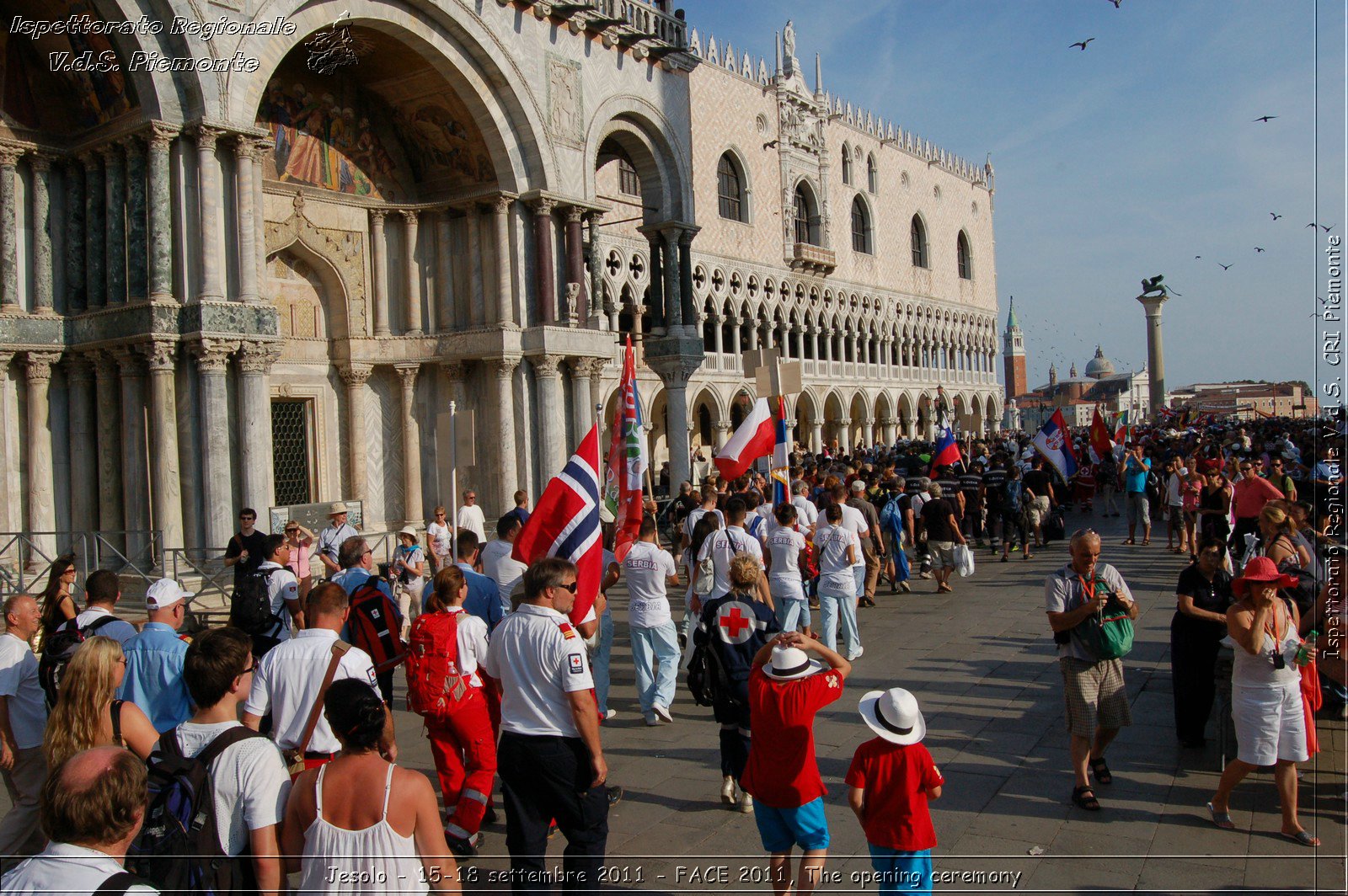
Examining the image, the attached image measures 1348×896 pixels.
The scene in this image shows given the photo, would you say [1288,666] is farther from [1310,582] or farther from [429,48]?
[429,48]

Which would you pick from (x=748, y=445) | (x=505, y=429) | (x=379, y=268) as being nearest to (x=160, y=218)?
(x=379, y=268)

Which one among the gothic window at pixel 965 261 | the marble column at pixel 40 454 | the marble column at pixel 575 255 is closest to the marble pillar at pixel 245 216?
the marble column at pixel 40 454

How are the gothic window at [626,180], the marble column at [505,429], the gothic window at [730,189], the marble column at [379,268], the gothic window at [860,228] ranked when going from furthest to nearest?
the gothic window at [860,228] < the gothic window at [730,189] < the gothic window at [626,180] < the marble column at [379,268] < the marble column at [505,429]

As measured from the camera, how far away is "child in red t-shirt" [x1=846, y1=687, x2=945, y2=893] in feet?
12.9

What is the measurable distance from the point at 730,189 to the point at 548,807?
33.5 meters

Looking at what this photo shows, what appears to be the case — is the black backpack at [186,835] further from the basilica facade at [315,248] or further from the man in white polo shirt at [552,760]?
the basilica facade at [315,248]

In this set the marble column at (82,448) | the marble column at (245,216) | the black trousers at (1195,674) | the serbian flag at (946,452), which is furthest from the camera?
the serbian flag at (946,452)

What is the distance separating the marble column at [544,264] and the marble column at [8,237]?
A: 772cm

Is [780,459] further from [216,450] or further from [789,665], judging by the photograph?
[789,665]

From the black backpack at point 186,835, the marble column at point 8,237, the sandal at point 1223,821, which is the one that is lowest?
the sandal at point 1223,821

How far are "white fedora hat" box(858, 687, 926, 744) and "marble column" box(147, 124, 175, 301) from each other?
11.6 meters

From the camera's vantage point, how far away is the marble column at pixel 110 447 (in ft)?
44.0

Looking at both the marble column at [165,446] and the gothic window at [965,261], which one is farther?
the gothic window at [965,261]

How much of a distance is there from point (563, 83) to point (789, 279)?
72.1ft
